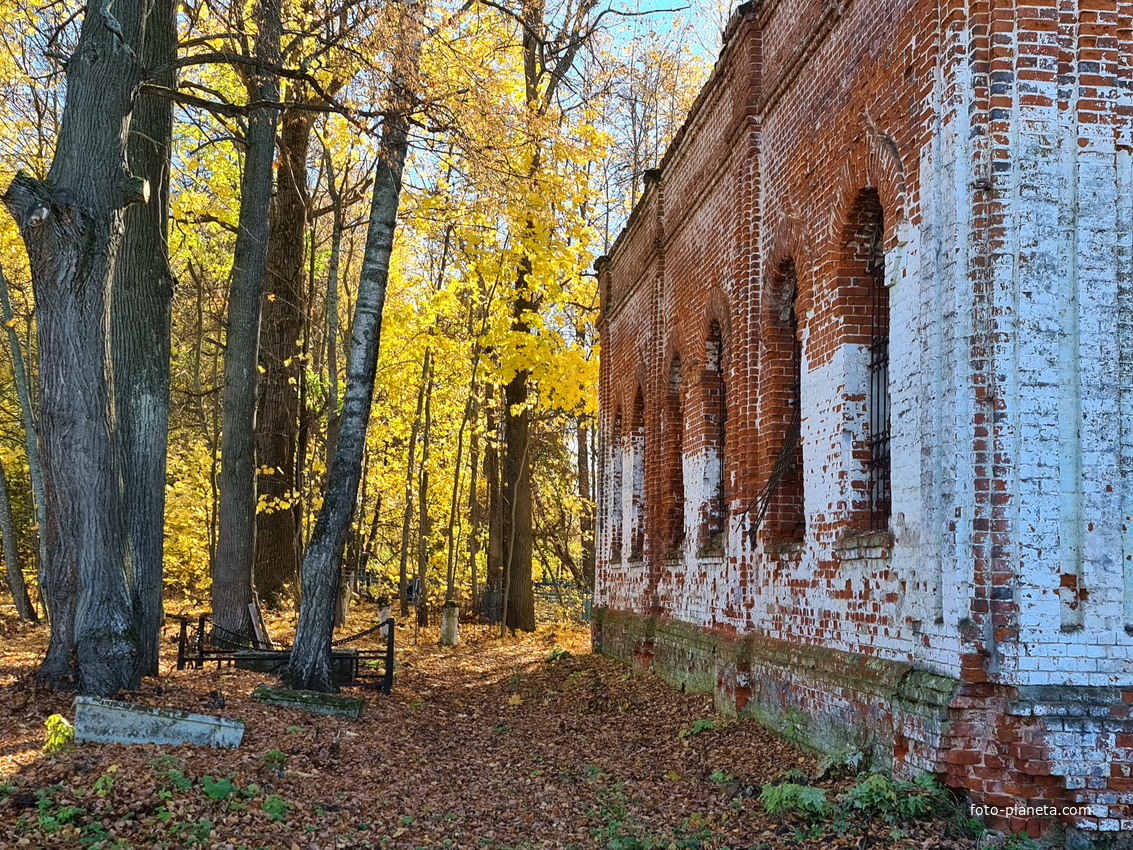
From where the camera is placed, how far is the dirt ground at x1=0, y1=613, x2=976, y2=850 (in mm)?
6316

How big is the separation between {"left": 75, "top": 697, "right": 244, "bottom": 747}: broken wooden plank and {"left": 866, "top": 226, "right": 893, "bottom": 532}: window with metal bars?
540 cm

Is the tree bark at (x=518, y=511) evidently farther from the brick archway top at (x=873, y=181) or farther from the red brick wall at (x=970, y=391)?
the brick archway top at (x=873, y=181)

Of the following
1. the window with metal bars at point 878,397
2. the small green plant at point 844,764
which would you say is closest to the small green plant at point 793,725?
the small green plant at point 844,764

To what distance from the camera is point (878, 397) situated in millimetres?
8719

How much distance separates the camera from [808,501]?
9.56m

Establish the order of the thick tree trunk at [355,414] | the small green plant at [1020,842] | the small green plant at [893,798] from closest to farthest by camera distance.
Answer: the small green plant at [1020,842], the small green plant at [893,798], the thick tree trunk at [355,414]

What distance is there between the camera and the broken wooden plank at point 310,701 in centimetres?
1059

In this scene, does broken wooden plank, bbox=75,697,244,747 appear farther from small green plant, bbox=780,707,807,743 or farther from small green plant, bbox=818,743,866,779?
small green plant, bbox=780,707,807,743

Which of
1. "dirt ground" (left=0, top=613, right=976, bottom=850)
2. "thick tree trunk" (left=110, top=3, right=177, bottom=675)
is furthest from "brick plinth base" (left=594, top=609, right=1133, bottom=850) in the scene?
"thick tree trunk" (left=110, top=3, right=177, bottom=675)

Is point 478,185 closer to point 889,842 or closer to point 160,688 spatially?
point 160,688

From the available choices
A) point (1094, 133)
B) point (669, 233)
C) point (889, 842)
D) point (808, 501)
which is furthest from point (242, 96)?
point (889, 842)

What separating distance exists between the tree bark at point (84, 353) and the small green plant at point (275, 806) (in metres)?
2.86

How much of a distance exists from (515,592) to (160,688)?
46.8 ft

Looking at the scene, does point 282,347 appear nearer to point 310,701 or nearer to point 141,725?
point 310,701
